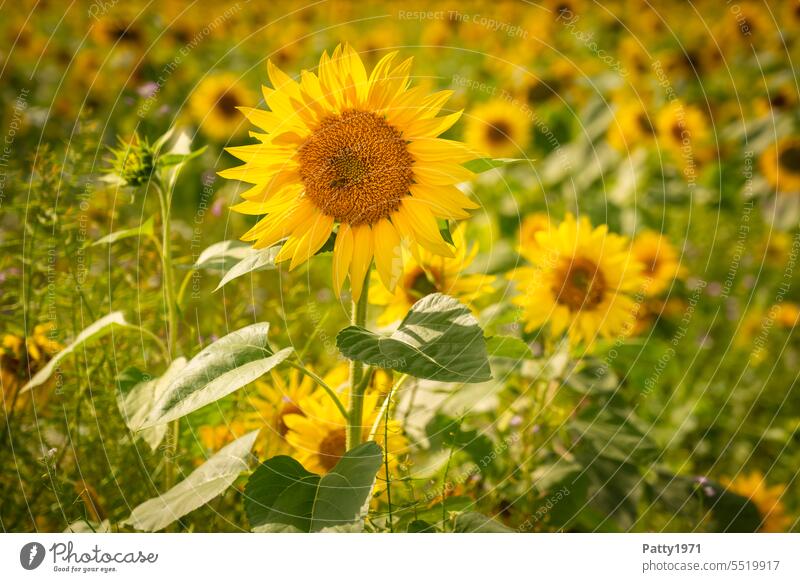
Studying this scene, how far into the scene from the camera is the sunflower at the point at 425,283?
2.85 feet

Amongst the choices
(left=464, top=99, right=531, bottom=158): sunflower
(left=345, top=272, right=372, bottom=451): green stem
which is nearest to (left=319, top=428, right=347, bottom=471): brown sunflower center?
(left=345, top=272, right=372, bottom=451): green stem

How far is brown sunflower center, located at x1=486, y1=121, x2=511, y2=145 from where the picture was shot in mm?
2084

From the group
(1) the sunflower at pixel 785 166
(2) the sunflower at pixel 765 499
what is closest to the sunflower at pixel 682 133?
(1) the sunflower at pixel 785 166

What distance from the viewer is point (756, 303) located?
1737 mm

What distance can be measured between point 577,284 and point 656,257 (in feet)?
1.55

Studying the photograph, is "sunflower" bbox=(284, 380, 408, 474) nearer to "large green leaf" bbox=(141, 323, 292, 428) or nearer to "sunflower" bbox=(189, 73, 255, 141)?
"large green leaf" bbox=(141, 323, 292, 428)

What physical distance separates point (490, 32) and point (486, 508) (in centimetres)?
217

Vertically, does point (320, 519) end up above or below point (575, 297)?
below

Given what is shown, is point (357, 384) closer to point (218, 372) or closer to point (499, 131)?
point (218, 372)

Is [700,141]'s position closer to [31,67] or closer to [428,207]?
[428,207]

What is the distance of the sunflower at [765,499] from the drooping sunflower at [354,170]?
72 centimetres

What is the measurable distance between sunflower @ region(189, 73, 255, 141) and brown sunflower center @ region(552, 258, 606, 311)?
4.23ft

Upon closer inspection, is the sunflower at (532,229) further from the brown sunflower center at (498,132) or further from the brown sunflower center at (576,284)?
the brown sunflower center at (498,132)
